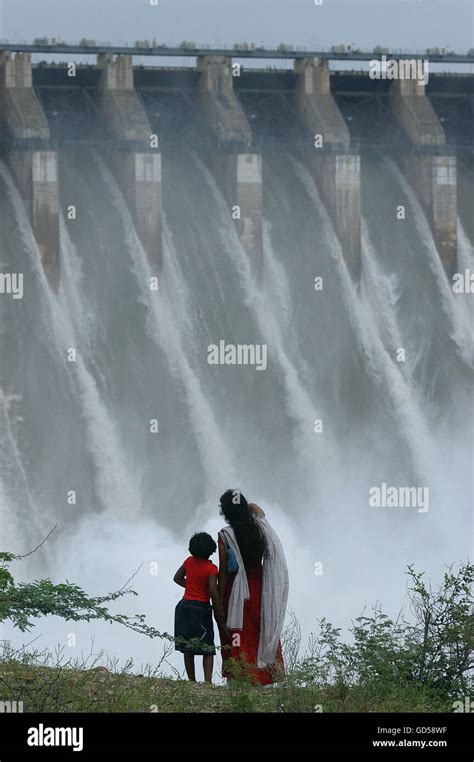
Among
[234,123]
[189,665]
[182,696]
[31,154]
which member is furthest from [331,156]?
[182,696]

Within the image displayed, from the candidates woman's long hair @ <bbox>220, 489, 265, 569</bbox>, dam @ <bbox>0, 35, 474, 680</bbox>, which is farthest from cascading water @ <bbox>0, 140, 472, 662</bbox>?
woman's long hair @ <bbox>220, 489, 265, 569</bbox>

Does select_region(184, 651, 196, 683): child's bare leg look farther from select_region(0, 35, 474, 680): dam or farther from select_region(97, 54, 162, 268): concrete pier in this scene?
select_region(97, 54, 162, 268): concrete pier

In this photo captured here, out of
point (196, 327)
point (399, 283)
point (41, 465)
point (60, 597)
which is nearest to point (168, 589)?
point (41, 465)

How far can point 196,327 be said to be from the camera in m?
31.1

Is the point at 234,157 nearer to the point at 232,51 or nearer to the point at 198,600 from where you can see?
the point at 232,51

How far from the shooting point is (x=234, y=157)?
32.4 m

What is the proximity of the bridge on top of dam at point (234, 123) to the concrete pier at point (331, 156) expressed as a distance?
0.02m

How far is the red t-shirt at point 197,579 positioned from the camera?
38.5ft

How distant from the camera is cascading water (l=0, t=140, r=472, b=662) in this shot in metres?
27.8

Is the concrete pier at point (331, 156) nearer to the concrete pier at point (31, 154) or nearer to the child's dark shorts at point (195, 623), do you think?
the concrete pier at point (31, 154)

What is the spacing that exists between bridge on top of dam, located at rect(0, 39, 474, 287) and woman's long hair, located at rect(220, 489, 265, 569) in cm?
1910

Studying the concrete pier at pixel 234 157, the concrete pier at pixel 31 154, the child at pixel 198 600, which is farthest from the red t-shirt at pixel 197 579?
the concrete pier at pixel 234 157
